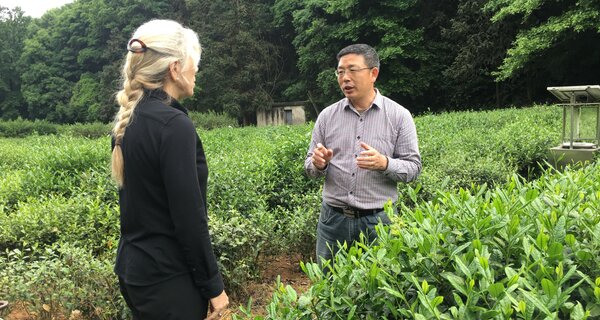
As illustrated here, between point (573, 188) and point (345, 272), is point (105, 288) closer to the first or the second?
point (345, 272)

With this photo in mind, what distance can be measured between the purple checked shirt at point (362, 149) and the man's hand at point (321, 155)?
0.43ft

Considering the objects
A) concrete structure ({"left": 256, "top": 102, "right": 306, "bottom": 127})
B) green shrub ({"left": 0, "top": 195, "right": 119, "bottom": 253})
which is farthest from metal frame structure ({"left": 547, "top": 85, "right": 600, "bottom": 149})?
concrete structure ({"left": 256, "top": 102, "right": 306, "bottom": 127})

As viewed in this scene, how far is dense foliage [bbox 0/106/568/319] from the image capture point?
11.9 feet

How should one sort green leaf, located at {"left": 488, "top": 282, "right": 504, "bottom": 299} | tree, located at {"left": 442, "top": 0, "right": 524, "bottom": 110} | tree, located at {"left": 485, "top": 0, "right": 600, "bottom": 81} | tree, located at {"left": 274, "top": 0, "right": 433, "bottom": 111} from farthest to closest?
tree, located at {"left": 274, "top": 0, "right": 433, "bottom": 111}
tree, located at {"left": 442, "top": 0, "right": 524, "bottom": 110}
tree, located at {"left": 485, "top": 0, "right": 600, "bottom": 81}
green leaf, located at {"left": 488, "top": 282, "right": 504, "bottom": 299}

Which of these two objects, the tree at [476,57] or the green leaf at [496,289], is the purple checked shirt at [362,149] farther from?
the tree at [476,57]

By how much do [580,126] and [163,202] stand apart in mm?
7103

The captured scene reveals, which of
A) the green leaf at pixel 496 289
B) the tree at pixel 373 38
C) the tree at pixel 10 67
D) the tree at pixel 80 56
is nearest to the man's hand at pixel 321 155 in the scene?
the green leaf at pixel 496 289

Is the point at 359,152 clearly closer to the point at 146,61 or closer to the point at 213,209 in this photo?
the point at 146,61

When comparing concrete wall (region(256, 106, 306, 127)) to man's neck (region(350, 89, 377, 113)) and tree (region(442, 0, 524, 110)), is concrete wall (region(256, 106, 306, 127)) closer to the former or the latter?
tree (region(442, 0, 524, 110))

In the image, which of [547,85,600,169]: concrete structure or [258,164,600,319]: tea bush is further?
[547,85,600,169]: concrete structure

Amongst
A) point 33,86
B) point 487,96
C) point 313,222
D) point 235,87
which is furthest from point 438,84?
point 33,86

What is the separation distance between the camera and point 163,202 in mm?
2111

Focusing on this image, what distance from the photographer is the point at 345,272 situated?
190 cm

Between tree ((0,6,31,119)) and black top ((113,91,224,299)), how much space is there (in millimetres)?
59104
